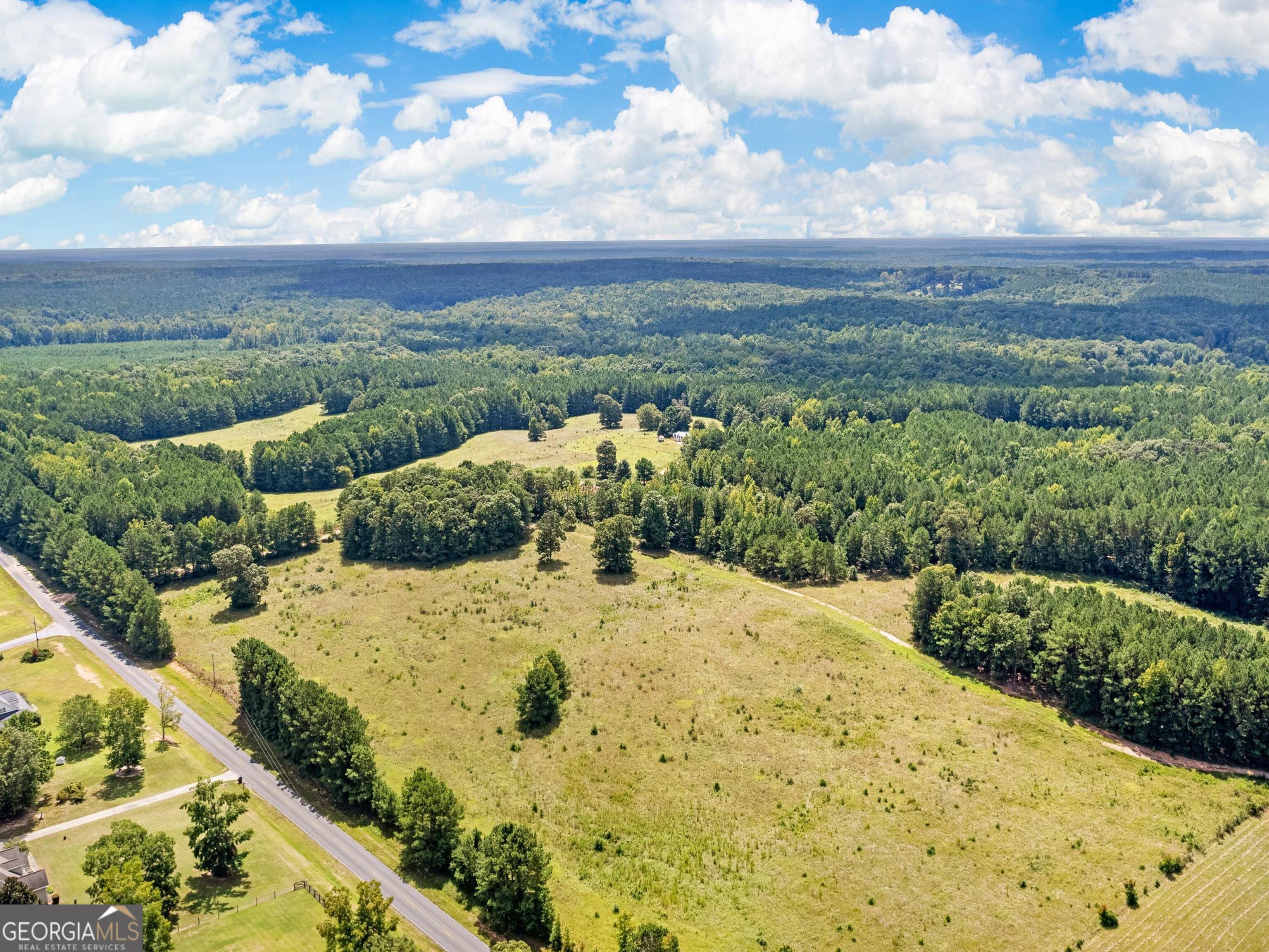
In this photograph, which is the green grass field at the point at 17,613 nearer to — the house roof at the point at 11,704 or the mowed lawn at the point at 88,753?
the mowed lawn at the point at 88,753

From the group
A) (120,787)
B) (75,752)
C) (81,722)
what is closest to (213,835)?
(120,787)

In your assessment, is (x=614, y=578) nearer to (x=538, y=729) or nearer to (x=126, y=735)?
(x=538, y=729)

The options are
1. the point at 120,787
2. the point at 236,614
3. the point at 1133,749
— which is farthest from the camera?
the point at 236,614

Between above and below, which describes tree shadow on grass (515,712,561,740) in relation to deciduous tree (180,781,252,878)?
below

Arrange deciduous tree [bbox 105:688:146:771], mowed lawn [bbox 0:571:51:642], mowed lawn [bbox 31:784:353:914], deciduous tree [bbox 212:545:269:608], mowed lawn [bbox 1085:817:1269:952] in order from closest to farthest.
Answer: mowed lawn [bbox 1085:817:1269:952]
mowed lawn [bbox 31:784:353:914]
deciduous tree [bbox 105:688:146:771]
mowed lawn [bbox 0:571:51:642]
deciduous tree [bbox 212:545:269:608]

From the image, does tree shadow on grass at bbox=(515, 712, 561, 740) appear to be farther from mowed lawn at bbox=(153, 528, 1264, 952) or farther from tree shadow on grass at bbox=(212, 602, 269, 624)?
tree shadow on grass at bbox=(212, 602, 269, 624)

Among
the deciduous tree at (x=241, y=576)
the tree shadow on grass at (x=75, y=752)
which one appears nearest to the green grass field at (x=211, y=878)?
the tree shadow on grass at (x=75, y=752)

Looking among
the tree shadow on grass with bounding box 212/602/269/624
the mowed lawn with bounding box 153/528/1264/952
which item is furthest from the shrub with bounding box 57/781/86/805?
the tree shadow on grass with bounding box 212/602/269/624
